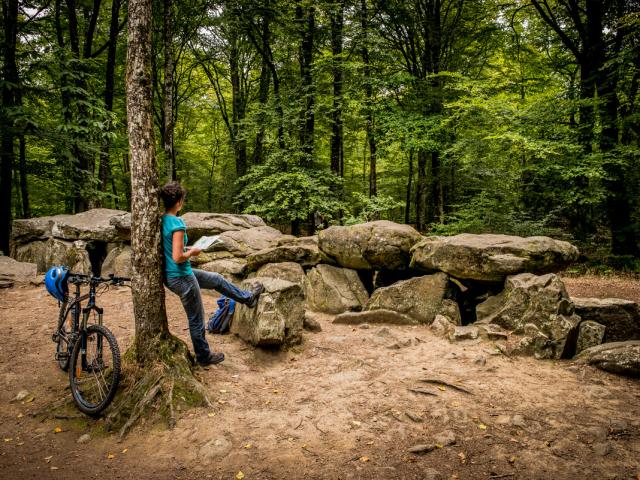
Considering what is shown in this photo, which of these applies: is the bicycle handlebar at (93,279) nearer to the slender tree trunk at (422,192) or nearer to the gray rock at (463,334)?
the gray rock at (463,334)

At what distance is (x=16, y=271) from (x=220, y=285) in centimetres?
701

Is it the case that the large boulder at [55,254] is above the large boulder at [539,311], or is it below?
above

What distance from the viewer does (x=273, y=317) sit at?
562 cm

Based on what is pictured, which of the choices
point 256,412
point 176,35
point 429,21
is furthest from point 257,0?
point 256,412

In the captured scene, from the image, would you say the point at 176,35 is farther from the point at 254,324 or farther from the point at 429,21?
the point at 254,324

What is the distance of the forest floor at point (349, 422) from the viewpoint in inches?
128

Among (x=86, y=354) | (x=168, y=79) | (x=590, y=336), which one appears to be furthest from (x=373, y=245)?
(x=168, y=79)

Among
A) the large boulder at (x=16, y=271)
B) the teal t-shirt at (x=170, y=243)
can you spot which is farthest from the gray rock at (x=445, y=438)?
the large boulder at (x=16, y=271)

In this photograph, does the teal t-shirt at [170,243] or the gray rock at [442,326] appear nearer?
the teal t-shirt at [170,243]

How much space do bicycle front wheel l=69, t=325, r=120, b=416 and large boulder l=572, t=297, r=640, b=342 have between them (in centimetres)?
736

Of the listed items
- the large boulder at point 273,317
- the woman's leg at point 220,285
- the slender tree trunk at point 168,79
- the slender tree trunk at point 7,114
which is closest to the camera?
the woman's leg at point 220,285

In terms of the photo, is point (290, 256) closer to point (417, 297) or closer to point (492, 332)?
point (417, 297)

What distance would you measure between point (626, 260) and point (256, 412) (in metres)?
13.1

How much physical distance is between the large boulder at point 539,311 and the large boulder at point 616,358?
0.39 m
